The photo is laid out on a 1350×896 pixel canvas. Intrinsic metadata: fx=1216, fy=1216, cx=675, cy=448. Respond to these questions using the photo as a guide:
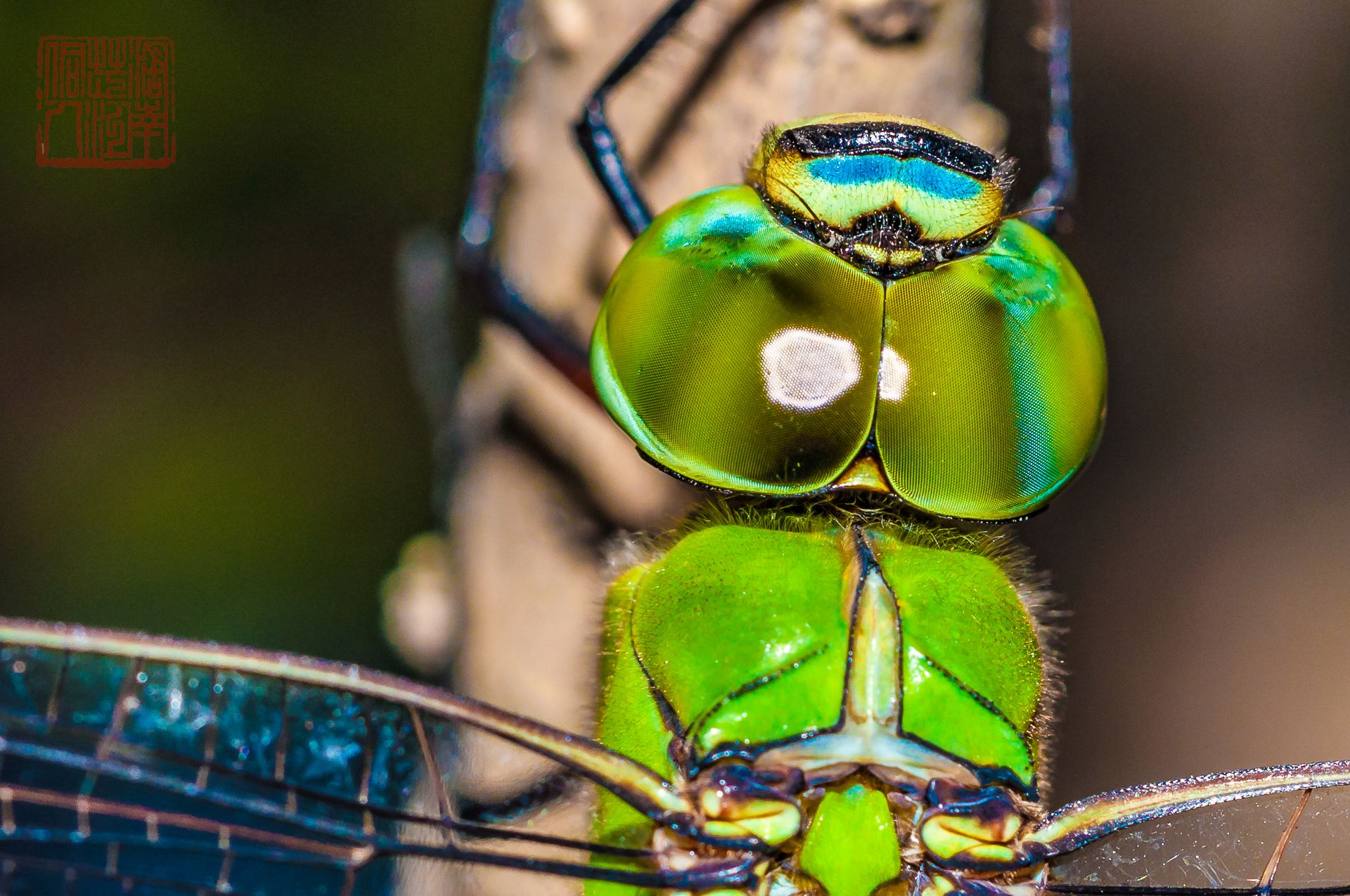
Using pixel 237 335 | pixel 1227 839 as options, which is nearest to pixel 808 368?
pixel 1227 839

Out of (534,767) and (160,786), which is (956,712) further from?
(160,786)

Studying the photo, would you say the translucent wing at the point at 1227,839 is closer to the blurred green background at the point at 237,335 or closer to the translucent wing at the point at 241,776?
the translucent wing at the point at 241,776

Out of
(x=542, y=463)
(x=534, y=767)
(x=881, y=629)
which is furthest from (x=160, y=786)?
(x=542, y=463)

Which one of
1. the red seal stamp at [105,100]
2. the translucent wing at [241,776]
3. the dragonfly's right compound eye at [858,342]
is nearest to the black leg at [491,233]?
the dragonfly's right compound eye at [858,342]

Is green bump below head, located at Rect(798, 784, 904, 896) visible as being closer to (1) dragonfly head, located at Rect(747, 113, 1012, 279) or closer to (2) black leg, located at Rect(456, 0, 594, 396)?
(1) dragonfly head, located at Rect(747, 113, 1012, 279)

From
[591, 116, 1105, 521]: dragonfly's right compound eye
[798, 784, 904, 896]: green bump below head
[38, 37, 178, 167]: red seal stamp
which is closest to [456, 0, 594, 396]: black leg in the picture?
[591, 116, 1105, 521]: dragonfly's right compound eye

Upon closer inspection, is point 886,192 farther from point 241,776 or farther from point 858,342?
point 241,776

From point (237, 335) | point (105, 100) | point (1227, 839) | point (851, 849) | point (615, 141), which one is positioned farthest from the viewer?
point (237, 335)
